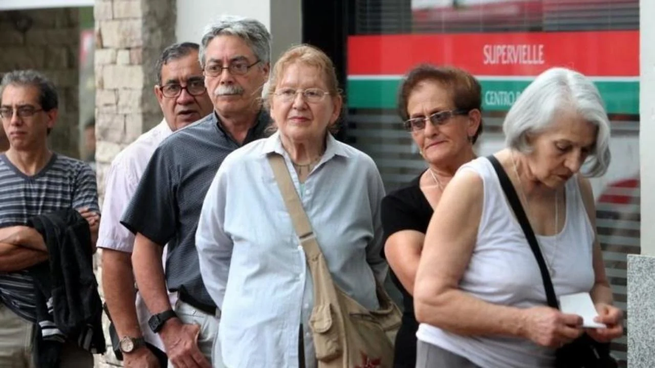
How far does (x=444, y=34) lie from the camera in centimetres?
759

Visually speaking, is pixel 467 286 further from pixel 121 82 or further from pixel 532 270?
pixel 121 82

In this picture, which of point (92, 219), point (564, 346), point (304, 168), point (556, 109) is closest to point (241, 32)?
point (304, 168)

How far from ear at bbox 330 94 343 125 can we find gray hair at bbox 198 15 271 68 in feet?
1.88

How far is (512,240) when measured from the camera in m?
4.12

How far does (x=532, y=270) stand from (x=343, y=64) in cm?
402

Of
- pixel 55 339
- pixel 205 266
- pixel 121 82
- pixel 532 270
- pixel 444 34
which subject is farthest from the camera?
pixel 121 82

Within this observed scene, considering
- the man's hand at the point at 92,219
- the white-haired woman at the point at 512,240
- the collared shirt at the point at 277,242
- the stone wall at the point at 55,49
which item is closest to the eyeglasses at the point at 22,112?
the man's hand at the point at 92,219

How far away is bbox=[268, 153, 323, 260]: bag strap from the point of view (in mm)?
4914

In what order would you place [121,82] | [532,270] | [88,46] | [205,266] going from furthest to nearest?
[88,46] < [121,82] < [205,266] < [532,270]

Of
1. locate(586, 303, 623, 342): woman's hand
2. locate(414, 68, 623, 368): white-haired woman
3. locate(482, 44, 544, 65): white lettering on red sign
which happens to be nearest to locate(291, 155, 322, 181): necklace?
locate(414, 68, 623, 368): white-haired woman

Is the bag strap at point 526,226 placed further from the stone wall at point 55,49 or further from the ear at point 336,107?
the stone wall at point 55,49

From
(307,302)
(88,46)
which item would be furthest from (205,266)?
(88,46)

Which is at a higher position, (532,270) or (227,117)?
(227,117)

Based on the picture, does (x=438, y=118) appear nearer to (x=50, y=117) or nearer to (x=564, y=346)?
(x=564, y=346)
